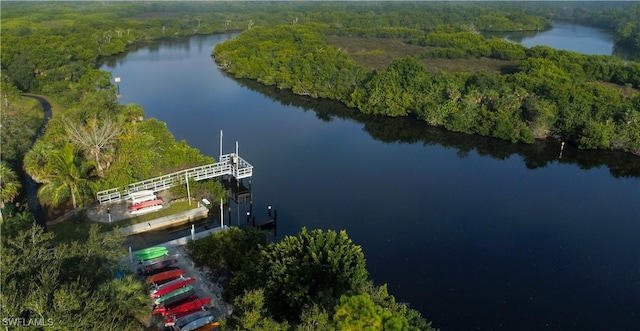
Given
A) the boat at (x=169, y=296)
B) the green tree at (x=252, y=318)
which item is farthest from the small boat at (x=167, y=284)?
the green tree at (x=252, y=318)

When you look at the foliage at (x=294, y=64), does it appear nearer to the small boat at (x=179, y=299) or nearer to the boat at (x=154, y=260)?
the boat at (x=154, y=260)

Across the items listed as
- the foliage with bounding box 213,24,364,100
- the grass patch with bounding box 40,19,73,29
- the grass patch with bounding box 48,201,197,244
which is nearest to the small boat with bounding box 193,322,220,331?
the grass patch with bounding box 48,201,197,244

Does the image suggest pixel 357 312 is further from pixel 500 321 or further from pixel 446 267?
pixel 446 267

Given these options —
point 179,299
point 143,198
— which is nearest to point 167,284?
point 179,299

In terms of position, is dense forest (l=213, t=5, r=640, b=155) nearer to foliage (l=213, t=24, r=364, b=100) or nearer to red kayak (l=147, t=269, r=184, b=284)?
foliage (l=213, t=24, r=364, b=100)

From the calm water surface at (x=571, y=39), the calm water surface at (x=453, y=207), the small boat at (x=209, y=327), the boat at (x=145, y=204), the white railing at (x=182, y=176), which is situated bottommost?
the calm water surface at (x=453, y=207)

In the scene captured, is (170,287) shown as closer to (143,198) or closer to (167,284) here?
(167,284)
